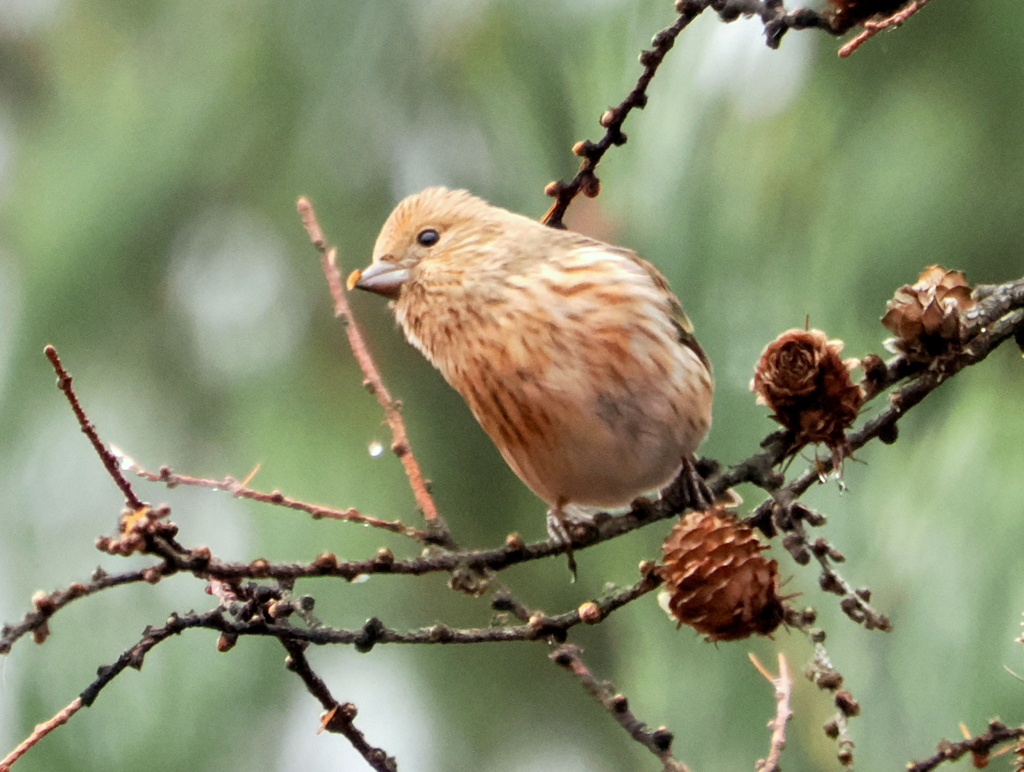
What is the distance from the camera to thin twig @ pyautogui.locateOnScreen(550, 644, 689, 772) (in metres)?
0.68

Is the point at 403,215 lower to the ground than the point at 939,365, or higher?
higher

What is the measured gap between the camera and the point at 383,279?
1.24m

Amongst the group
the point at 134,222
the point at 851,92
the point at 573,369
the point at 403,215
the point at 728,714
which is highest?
the point at 134,222

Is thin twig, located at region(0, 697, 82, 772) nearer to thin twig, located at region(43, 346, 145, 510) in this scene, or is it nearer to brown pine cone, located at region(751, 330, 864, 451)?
thin twig, located at region(43, 346, 145, 510)

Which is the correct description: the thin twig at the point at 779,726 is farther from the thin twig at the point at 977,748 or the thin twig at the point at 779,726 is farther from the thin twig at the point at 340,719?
the thin twig at the point at 340,719

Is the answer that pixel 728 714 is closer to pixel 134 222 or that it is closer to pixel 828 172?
pixel 828 172

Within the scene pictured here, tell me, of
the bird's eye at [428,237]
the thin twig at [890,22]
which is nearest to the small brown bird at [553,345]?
the bird's eye at [428,237]

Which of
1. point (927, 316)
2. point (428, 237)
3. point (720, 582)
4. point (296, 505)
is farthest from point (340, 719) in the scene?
point (428, 237)

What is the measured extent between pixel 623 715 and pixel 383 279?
0.65 meters

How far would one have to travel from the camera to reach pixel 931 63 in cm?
123

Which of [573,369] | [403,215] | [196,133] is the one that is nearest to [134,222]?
[196,133]

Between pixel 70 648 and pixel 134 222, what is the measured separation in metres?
0.53

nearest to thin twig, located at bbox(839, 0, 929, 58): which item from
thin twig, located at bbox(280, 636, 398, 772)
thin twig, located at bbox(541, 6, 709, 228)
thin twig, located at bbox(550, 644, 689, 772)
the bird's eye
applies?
thin twig, located at bbox(541, 6, 709, 228)

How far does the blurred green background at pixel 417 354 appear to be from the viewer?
3.85 ft
